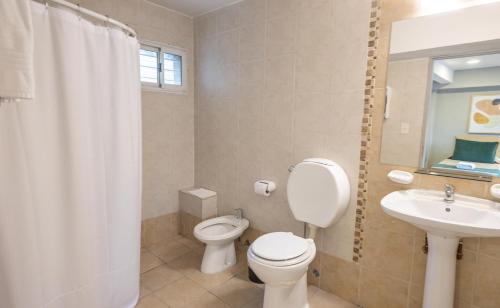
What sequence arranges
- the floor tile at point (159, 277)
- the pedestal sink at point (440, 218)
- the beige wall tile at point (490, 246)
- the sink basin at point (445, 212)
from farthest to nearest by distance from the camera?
the floor tile at point (159, 277) < the beige wall tile at point (490, 246) < the pedestal sink at point (440, 218) < the sink basin at point (445, 212)

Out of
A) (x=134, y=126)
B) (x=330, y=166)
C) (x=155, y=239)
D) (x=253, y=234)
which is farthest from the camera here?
(x=155, y=239)

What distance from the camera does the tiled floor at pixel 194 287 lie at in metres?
1.85

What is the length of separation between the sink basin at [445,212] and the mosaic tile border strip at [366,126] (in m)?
0.25

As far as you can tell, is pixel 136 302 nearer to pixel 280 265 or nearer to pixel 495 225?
pixel 280 265

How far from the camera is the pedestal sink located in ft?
4.18

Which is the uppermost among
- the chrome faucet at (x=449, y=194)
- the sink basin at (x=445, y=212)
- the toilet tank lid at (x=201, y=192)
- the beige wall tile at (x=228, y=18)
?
the beige wall tile at (x=228, y=18)

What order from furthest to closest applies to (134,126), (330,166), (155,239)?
(155,239) < (330,166) < (134,126)

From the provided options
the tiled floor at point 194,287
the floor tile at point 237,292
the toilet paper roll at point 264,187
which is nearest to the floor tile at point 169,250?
the tiled floor at point 194,287

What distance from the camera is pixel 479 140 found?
4.56ft

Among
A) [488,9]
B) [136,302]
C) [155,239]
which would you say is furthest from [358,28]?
[155,239]

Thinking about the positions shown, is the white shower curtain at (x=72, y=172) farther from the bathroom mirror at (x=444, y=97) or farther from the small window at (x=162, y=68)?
→ the bathroom mirror at (x=444, y=97)

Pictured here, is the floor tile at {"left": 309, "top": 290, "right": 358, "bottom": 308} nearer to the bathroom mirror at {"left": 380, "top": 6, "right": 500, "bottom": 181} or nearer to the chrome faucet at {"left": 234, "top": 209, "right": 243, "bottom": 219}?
the chrome faucet at {"left": 234, "top": 209, "right": 243, "bottom": 219}

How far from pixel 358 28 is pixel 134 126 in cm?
153

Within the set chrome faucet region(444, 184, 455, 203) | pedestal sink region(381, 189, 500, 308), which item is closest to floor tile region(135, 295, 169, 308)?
pedestal sink region(381, 189, 500, 308)
